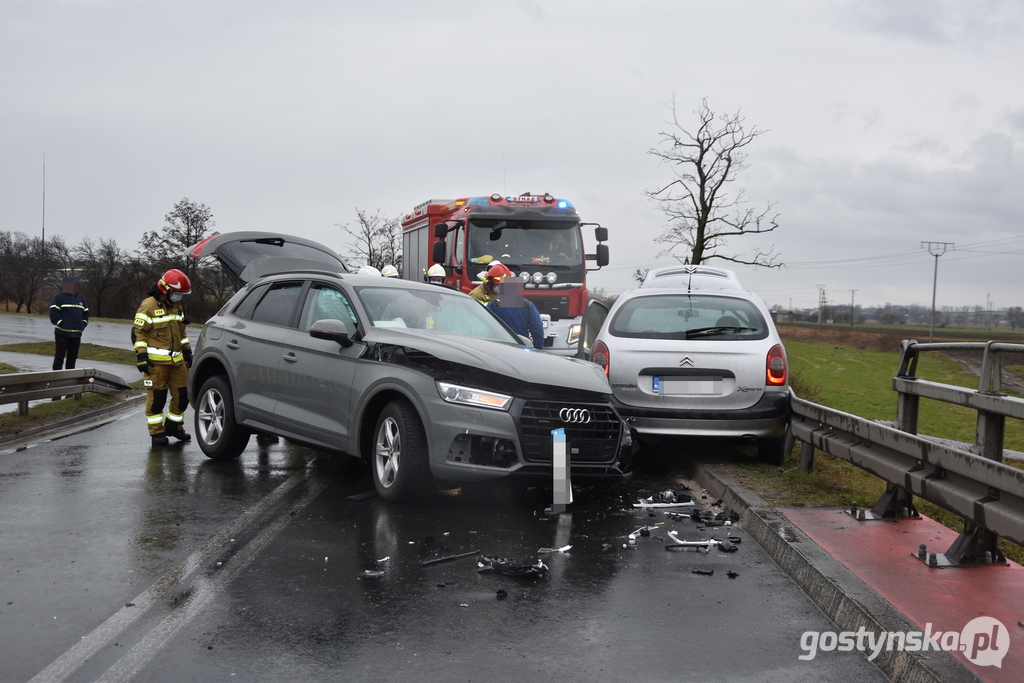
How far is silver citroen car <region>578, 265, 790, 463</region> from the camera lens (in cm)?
778

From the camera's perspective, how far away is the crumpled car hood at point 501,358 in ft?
21.1

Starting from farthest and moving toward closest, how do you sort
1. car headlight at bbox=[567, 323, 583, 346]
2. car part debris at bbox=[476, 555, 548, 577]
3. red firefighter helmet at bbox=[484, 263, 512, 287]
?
car headlight at bbox=[567, 323, 583, 346] → red firefighter helmet at bbox=[484, 263, 512, 287] → car part debris at bbox=[476, 555, 548, 577]

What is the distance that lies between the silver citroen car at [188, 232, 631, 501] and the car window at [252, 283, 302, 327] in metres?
0.01

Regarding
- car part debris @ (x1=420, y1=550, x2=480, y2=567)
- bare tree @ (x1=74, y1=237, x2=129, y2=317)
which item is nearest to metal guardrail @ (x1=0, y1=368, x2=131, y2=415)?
car part debris @ (x1=420, y1=550, x2=480, y2=567)

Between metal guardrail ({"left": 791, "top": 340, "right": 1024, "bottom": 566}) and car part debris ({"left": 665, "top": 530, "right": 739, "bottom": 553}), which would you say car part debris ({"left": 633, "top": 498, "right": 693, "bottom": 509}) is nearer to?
car part debris ({"left": 665, "top": 530, "right": 739, "bottom": 553})

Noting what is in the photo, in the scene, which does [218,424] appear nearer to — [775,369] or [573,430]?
[573,430]

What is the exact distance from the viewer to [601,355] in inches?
326

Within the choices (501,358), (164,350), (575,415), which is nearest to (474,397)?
(501,358)

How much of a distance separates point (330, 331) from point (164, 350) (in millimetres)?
3589

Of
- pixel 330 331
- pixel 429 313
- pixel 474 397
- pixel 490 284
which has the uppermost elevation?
pixel 490 284

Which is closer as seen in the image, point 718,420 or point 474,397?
point 474,397

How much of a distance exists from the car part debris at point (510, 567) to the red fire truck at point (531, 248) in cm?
1080

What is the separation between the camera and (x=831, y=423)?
684cm

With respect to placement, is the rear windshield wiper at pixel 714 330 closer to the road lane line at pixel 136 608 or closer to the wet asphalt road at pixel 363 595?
the wet asphalt road at pixel 363 595
